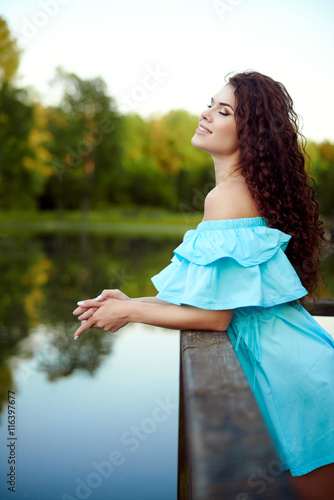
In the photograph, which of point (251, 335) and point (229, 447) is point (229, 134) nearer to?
point (251, 335)

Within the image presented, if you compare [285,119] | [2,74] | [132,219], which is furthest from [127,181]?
[285,119]

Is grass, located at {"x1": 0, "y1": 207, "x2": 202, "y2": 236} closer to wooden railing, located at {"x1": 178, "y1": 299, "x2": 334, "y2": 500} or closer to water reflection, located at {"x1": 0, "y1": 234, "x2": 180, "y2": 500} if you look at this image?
water reflection, located at {"x1": 0, "y1": 234, "x2": 180, "y2": 500}

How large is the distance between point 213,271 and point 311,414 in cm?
51

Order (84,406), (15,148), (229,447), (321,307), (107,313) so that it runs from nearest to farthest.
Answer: (229,447) → (107,313) → (321,307) → (84,406) → (15,148)

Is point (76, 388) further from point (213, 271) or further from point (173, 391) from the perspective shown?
point (213, 271)

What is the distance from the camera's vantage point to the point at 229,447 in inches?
25.9

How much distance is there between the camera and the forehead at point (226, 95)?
1754 millimetres

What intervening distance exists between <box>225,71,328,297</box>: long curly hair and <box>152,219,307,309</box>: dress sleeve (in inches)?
5.2

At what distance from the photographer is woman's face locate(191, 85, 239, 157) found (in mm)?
1751

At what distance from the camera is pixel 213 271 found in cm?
147

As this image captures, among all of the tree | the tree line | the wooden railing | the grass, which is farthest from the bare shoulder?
the grass

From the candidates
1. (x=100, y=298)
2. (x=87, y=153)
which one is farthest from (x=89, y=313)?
(x=87, y=153)

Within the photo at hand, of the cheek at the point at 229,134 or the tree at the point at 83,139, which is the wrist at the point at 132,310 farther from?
the tree at the point at 83,139

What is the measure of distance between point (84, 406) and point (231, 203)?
2.99 metres
